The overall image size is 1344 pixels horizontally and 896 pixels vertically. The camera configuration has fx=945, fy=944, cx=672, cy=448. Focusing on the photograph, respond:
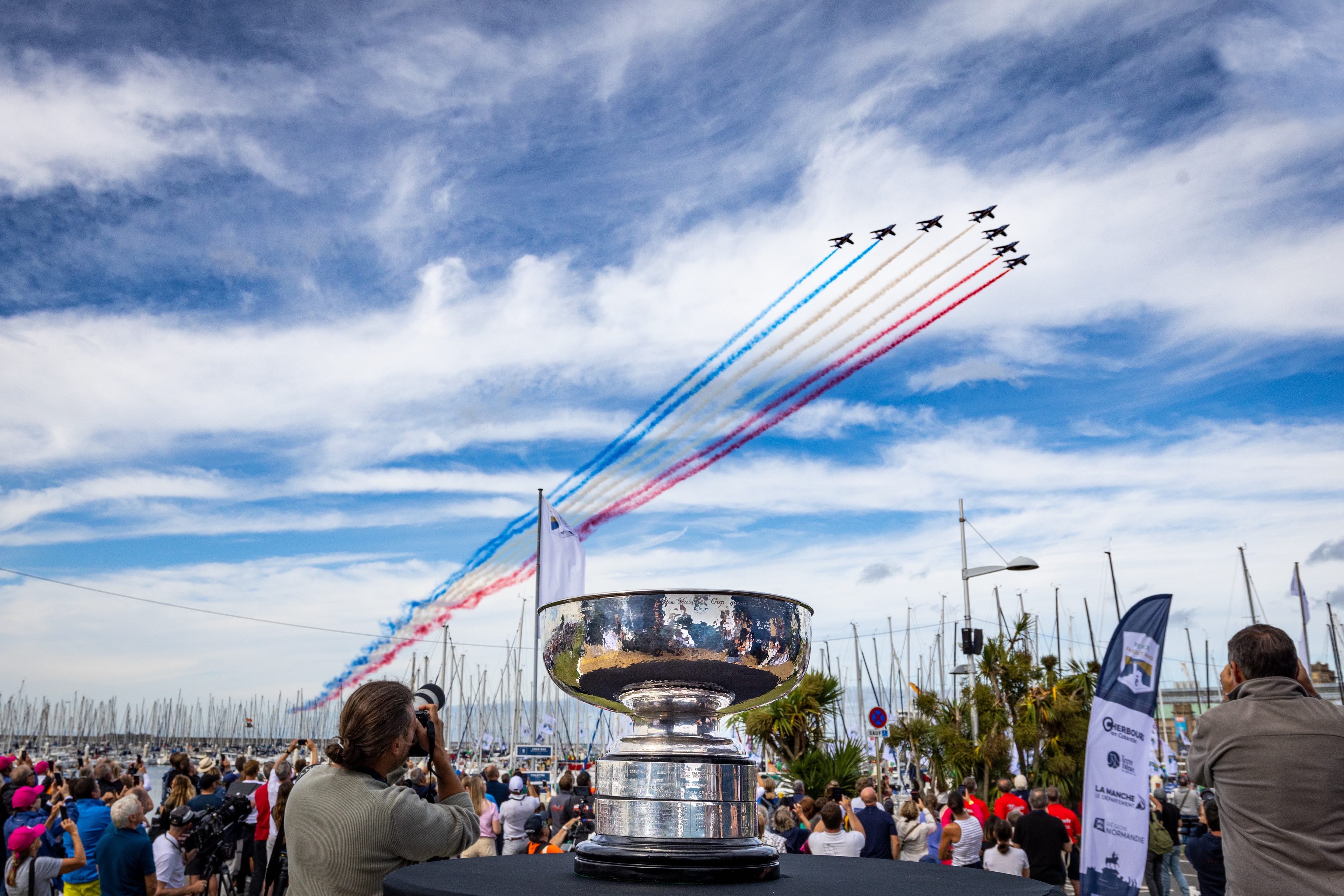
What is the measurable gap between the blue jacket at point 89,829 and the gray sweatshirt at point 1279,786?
8326mm

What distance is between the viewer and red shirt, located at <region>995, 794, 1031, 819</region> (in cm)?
1323

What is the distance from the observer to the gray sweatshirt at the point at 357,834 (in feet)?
7.30

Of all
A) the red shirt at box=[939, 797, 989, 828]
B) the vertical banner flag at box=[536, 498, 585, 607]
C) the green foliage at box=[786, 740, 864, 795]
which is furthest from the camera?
the green foliage at box=[786, 740, 864, 795]

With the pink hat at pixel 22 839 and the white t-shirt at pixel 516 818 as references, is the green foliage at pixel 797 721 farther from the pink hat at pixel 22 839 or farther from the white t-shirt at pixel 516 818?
the pink hat at pixel 22 839

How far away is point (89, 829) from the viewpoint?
8148 millimetres

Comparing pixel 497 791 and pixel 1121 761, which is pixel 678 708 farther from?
pixel 497 791

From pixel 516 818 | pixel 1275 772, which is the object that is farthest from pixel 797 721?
pixel 1275 772

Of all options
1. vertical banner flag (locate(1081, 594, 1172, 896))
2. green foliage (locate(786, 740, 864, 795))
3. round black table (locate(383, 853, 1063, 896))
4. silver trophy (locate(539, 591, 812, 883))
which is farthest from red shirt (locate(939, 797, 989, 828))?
A: silver trophy (locate(539, 591, 812, 883))

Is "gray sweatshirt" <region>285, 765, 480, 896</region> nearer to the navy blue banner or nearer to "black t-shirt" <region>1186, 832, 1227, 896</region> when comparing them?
the navy blue banner

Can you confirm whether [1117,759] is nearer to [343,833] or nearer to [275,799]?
[343,833]

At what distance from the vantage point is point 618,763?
2.36m

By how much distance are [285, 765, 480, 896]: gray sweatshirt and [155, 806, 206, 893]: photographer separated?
6.96 meters

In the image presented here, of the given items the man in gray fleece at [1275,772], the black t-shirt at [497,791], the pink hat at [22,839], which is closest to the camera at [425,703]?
the man in gray fleece at [1275,772]

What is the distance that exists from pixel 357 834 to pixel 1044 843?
9.84 m
